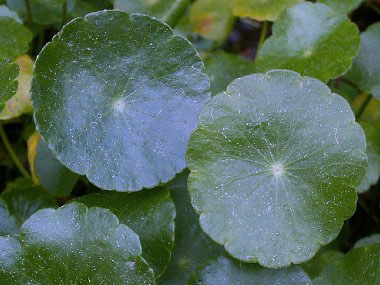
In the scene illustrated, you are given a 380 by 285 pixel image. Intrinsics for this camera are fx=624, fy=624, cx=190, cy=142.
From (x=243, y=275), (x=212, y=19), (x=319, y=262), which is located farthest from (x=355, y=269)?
(x=212, y=19)

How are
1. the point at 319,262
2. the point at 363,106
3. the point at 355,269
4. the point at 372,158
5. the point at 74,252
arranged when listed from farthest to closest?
the point at 363,106 < the point at 372,158 < the point at 319,262 < the point at 355,269 < the point at 74,252

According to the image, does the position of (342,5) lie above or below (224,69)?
above

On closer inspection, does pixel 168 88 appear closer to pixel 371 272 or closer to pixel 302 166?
pixel 302 166

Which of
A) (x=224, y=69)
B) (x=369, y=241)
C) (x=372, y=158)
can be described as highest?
(x=224, y=69)

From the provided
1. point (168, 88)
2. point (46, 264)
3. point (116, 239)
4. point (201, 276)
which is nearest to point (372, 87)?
point (168, 88)

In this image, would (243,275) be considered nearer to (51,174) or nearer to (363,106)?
(51,174)

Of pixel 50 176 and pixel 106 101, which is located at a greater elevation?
pixel 106 101
